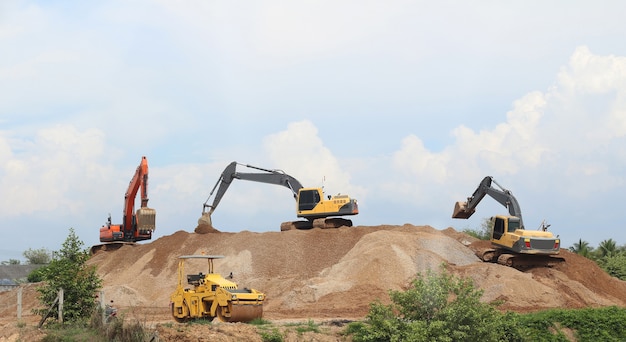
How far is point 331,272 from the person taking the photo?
3916 centimetres

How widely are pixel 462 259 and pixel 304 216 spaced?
36.0ft

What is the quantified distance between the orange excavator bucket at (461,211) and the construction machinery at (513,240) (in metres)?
1.03

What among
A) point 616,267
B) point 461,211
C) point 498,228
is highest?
point 461,211

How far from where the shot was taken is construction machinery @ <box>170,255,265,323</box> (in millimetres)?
24906

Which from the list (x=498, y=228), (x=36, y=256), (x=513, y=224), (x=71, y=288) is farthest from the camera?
(x=36, y=256)

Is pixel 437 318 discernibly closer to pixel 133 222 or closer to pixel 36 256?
pixel 133 222

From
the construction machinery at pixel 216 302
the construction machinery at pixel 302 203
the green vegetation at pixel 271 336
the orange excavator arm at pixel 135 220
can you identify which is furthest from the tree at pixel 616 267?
the green vegetation at pixel 271 336

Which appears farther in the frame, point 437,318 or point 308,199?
point 308,199

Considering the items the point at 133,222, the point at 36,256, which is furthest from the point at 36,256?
the point at 133,222

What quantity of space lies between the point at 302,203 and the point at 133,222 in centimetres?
1324

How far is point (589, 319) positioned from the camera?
2816cm

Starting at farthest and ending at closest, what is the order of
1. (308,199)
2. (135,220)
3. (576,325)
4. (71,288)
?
(135,220) < (308,199) < (576,325) < (71,288)

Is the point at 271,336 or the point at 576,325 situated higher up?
the point at 271,336

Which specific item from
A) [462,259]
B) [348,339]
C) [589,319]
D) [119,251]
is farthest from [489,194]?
[119,251]
